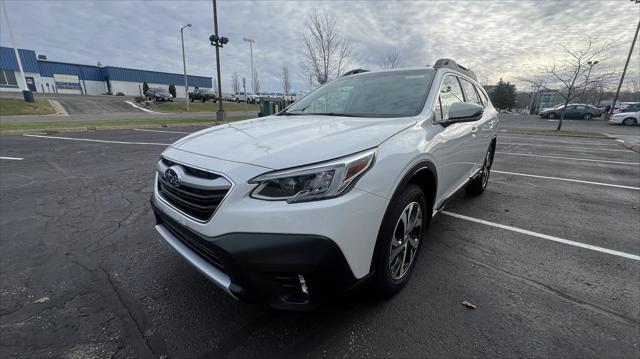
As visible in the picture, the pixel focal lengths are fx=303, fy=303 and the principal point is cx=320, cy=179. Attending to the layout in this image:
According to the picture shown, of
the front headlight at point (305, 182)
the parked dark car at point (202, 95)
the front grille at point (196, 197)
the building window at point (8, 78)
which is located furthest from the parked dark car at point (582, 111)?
the building window at point (8, 78)

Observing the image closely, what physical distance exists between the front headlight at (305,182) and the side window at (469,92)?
2.83 m

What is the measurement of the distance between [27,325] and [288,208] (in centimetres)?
198

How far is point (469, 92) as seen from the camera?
399 cm

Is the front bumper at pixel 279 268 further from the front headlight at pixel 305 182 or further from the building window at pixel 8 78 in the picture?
the building window at pixel 8 78

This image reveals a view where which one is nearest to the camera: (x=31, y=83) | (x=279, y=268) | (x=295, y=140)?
(x=279, y=268)

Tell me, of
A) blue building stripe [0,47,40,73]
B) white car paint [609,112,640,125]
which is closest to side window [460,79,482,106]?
white car paint [609,112,640,125]

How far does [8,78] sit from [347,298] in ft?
205

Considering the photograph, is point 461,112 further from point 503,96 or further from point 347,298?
point 503,96

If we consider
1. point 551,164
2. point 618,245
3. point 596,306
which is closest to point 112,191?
point 596,306

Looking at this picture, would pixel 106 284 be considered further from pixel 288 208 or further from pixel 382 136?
pixel 382 136

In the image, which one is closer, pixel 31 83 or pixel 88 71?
pixel 31 83

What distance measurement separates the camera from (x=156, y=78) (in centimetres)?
6425

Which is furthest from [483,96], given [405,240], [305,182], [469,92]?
[305,182]

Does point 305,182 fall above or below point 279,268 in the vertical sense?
above
